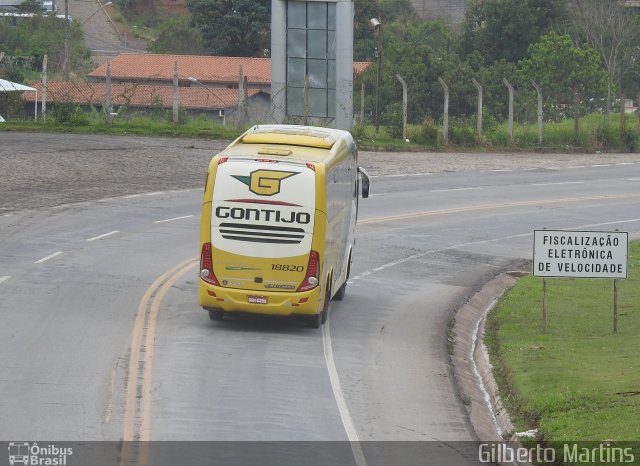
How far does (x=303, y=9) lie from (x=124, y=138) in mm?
12704

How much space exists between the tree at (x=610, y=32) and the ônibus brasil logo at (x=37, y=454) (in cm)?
7462

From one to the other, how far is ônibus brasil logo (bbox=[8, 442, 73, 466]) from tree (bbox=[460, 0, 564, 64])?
73.4 metres

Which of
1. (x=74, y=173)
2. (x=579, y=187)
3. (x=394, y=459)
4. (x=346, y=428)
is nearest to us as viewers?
(x=394, y=459)

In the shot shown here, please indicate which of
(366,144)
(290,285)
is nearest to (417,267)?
(290,285)

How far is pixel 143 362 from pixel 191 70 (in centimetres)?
6861

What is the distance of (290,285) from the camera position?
69.7 feet

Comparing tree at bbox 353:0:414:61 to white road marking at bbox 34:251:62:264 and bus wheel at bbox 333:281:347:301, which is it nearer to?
white road marking at bbox 34:251:62:264

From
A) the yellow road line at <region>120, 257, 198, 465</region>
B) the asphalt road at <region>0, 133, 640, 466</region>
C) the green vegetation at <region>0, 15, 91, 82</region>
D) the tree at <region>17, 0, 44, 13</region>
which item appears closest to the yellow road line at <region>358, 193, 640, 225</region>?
the asphalt road at <region>0, 133, 640, 466</region>

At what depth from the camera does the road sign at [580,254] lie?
22.1 meters

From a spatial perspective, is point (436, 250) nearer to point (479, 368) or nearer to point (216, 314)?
point (216, 314)

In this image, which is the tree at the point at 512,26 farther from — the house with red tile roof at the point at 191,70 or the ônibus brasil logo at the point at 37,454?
the ônibus brasil logo at the point at 37,454

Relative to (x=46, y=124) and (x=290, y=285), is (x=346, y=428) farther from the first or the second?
(x=46, y=124)

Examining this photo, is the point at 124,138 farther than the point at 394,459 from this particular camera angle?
Yes

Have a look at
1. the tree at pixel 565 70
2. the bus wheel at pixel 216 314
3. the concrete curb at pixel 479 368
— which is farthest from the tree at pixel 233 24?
the bus wheel at pixel 216 314
